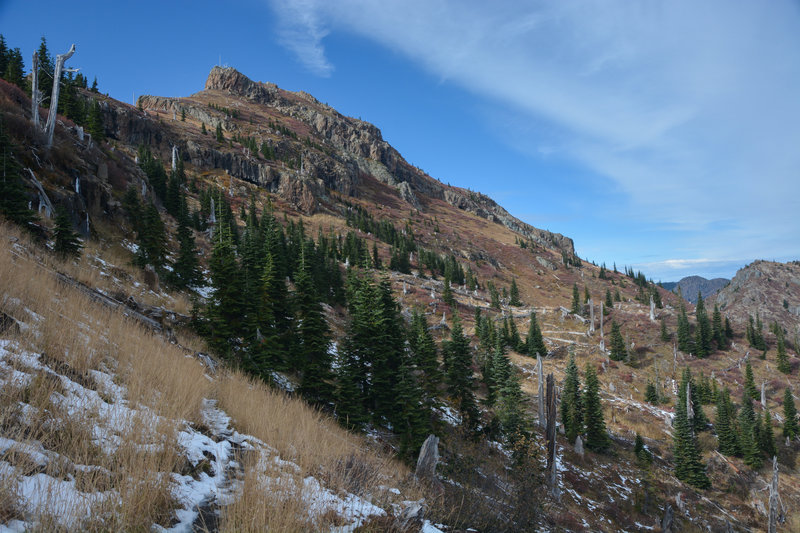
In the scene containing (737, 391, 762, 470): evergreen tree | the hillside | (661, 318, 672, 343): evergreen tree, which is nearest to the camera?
the hillside

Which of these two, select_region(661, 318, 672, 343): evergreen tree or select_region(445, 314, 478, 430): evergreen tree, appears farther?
select_region(661, 318, 672, 343): evergreen tree

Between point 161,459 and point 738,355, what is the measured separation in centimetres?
9359

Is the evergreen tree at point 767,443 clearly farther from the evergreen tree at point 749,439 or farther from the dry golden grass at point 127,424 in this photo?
the dry golden grass at point 127,424

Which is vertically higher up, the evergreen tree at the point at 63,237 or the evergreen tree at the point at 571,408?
the evergreen tree at the point at 63,237

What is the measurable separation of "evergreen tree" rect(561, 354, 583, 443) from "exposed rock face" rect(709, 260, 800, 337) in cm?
15373

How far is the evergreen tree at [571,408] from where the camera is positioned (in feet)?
111

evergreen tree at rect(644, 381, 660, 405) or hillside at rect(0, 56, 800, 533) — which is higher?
hillside at rect(0, 56, 800, 533)

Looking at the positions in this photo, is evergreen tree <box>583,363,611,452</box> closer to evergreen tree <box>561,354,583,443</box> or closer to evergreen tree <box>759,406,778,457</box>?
evergreen tree <box>561,354,583,443</box>

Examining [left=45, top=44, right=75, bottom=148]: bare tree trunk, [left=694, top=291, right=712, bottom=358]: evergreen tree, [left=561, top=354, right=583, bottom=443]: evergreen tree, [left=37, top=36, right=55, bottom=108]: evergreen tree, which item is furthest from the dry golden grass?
[left=694, top=291, right=712, bottom=358]: evergreen tree

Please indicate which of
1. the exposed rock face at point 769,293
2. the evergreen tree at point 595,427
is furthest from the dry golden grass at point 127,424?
the exposed rock face at point 769,293

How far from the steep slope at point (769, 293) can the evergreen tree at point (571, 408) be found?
509 feet

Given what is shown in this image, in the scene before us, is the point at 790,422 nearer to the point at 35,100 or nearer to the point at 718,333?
the point at 718,333

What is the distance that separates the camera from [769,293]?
554ft

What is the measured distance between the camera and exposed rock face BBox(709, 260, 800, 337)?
5875 inches
